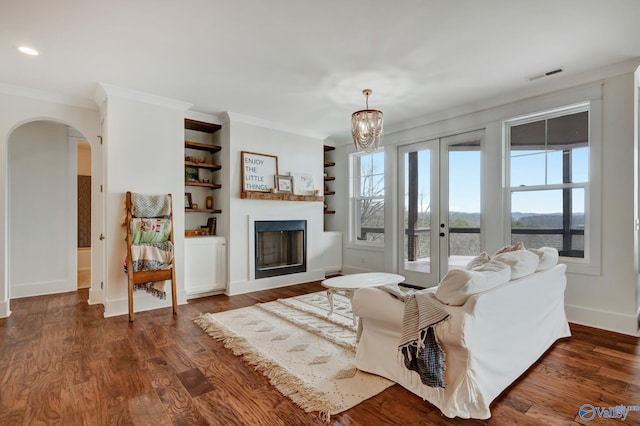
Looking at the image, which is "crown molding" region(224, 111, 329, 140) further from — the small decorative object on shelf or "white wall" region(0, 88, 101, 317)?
"white wall" region(0, 88, 101, 317)

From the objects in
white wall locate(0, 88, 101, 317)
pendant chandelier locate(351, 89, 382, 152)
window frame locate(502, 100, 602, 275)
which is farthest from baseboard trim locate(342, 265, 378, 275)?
white wall locate(0, 88, 101, 317)

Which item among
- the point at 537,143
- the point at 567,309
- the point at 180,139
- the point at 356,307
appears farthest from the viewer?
the point at 180,139

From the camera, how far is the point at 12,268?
4.33 meters

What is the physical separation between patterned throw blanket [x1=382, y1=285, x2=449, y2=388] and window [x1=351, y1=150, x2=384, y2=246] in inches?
144

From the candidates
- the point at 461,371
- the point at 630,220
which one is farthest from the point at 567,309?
the point at 461,371

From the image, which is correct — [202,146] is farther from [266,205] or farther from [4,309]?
[4,309]

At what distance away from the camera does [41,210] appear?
4.52 meters

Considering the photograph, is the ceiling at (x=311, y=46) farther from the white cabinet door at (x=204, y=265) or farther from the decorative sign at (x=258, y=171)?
the white cabinet door at (x=204, y=265)

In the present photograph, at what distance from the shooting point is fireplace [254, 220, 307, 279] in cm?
488

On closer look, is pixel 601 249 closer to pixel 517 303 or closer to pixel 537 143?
pixel 537 143

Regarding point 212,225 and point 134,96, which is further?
point 212,225

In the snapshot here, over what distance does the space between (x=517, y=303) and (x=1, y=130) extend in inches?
203

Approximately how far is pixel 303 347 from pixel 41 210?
14.5 ft

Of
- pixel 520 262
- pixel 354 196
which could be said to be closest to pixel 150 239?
pixel 354 196
